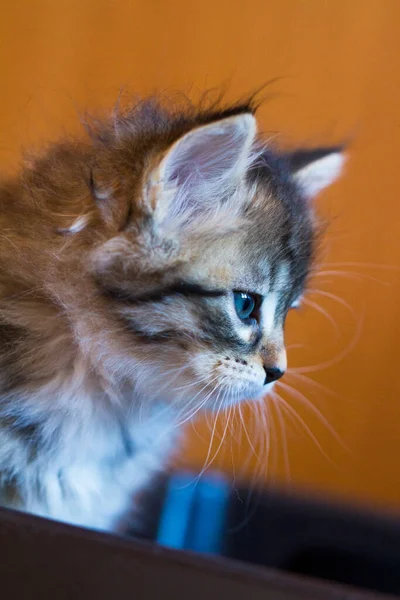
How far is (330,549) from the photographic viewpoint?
1155 millimetres

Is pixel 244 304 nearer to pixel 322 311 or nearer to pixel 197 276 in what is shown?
pixel 197 276

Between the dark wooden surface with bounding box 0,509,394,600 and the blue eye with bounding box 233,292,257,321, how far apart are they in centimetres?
33

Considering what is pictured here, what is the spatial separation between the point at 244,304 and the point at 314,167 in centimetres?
28

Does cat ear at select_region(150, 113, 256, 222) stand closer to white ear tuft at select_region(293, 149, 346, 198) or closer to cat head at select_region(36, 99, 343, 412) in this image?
cat head at select_region(36, 99, 343, 412)

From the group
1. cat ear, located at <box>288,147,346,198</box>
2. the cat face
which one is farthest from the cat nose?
cat ear, located at <box>288,147,346,198</box>

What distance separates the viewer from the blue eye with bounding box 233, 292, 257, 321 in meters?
0.77

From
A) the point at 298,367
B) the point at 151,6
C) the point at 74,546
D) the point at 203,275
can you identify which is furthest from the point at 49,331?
the point at 151,6

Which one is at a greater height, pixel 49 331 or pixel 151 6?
pixel 151 6

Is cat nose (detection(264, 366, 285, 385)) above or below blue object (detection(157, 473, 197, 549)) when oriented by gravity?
above

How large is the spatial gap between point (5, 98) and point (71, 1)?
21 cm

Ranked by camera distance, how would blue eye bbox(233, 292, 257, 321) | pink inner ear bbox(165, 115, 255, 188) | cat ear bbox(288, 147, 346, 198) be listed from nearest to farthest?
pink inner ear bbox(165, 115, 255, 188) → blue eye bbox(233, 292, 257, 321) → cat ear bbox(288, 147, 346, 198)

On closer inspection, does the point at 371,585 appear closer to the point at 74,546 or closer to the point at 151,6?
the point at 74,546

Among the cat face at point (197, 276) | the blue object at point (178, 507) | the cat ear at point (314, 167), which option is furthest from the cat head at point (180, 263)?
the blue object at point (178, 507)

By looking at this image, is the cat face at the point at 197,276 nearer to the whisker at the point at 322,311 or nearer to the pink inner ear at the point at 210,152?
the pink inner ear at the point at 210,152
